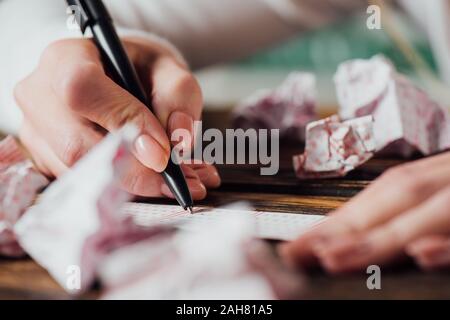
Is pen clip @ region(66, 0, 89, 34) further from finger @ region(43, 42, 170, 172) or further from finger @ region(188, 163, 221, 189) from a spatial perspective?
finger @ region(188, 163, 221, 189)

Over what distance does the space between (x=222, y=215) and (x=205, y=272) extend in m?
0.13

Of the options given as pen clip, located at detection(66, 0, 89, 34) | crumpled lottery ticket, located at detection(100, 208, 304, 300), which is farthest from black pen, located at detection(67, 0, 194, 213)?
crumpled lottery ticket, located at detection(100, 208, 304, 300)

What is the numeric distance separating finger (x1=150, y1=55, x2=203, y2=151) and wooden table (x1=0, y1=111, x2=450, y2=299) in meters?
0.06

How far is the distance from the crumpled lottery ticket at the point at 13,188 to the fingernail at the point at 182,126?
0.40 feet

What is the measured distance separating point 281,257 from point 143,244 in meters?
0.08

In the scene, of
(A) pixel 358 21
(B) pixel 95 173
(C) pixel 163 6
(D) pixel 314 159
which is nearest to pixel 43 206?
(B) pixel 95 173

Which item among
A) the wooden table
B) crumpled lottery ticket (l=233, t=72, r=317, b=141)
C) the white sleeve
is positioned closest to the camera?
the wooden table

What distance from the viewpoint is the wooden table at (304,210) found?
32 cm

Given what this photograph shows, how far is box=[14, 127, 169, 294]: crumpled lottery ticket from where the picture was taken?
1.15 ft

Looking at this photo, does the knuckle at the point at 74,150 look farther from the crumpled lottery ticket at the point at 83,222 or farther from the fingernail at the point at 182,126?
the crumpled lottery ticket at the point at 83,222

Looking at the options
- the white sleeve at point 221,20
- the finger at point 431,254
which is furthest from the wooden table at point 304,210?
the white sleeve at point 221,20
